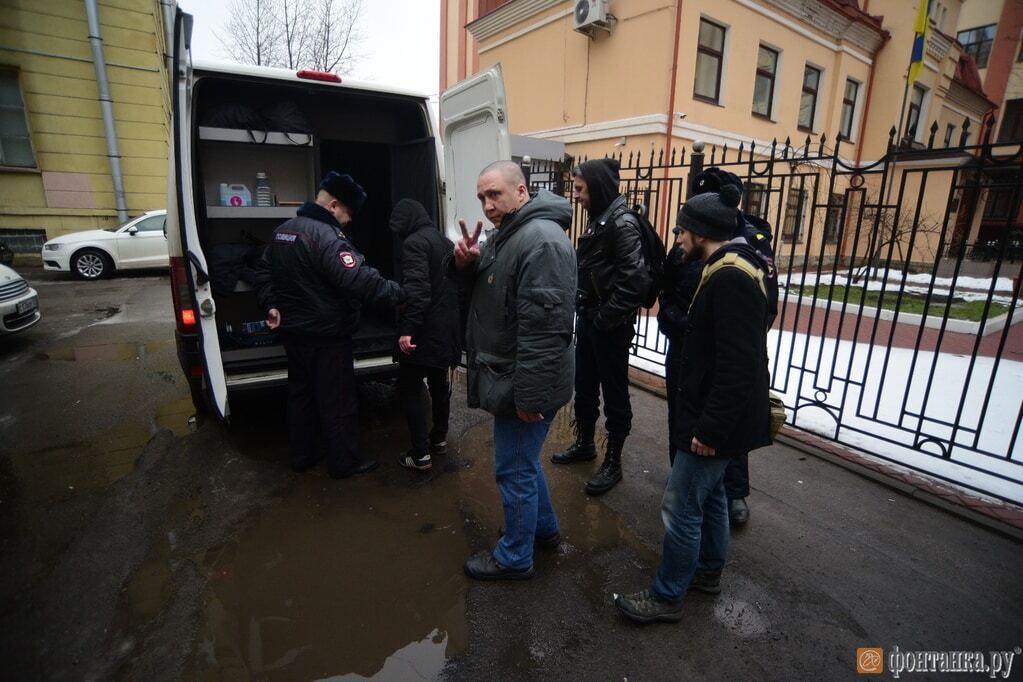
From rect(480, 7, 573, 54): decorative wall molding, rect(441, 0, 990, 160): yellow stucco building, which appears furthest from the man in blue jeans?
rect(480, 7, 573, 54): decorative wall molding

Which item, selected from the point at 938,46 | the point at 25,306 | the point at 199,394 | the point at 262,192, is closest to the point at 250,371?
the point at 199,394

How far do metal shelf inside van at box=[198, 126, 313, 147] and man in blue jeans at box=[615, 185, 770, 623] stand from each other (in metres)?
3.83

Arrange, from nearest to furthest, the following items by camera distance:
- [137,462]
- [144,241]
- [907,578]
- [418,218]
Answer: [907,578] → [418,218] → [137,462] → [144,241]

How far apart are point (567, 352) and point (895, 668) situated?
6.07 ft

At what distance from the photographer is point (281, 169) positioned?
5555 millimetres

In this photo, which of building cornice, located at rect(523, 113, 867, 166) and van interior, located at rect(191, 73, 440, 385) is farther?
building cornice, located at rect(523, 113, 867, 166)

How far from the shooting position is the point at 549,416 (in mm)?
2307

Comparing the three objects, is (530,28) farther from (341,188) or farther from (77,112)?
(341,188)

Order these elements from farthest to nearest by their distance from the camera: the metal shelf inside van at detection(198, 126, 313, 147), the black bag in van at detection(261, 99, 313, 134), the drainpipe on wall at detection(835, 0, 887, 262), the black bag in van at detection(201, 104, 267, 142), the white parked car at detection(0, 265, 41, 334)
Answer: the drainpipe on wall at detection(835, 0, 887, 262)
the white parked car at detection(0, 265, 41, 334)
the black bag in van at detection(261, 99, 313, 134)
the black bag in van at detection(201, 104, 267, 142)
the metal shelf inside van at detection(198, 126, 313, 147)

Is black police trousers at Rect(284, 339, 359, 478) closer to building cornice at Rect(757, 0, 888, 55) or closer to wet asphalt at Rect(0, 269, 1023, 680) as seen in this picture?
wet asphalt at Rect(0, 269, 1023, 680)

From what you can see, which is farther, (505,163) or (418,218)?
(418,218)

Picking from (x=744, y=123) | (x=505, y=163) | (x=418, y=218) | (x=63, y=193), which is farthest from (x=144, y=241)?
(x=744, y=123)

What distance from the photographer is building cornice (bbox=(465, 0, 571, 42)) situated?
13.6 m

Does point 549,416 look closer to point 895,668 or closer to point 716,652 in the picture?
point 716,652
